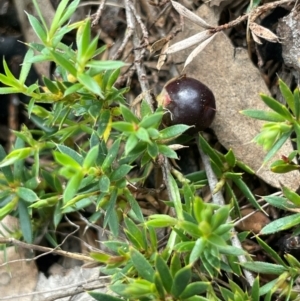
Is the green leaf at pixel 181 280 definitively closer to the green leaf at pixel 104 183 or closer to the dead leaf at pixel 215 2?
the green leaf at pixel 104 183

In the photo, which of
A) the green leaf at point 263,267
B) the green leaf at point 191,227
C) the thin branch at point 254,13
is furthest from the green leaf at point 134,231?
the thin branch at point 254,13

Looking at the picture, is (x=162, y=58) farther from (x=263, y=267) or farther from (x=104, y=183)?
(x=263, y=267)

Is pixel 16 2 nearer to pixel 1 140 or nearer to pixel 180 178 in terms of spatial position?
pixel 1 140

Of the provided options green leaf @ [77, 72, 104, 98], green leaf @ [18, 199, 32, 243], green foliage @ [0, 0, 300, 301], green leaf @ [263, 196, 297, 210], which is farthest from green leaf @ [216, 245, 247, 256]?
green leaf @ [18, 199, 32, 243]

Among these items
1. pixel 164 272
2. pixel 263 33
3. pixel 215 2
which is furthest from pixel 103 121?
pixel 215 2

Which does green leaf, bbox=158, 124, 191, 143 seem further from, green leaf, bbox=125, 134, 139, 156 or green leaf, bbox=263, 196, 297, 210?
green leaf, bbox=263, 196, 297, 210

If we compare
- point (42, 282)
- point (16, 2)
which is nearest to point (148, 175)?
point (42, 282)
